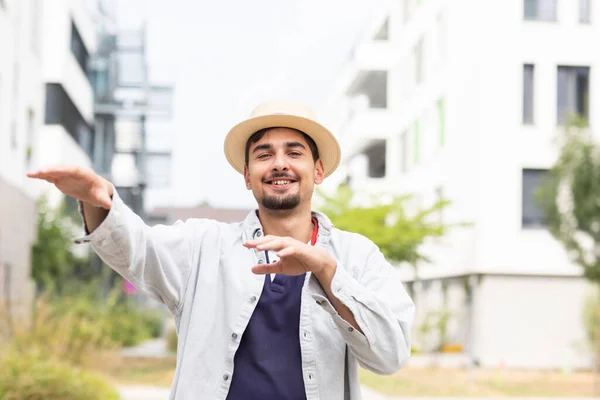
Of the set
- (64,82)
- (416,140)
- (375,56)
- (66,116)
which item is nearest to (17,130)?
(64,82)

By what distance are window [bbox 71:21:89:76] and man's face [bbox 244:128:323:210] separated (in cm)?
2708

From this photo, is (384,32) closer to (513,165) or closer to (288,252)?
(513,165)

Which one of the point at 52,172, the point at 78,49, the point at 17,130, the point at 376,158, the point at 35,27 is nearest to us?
the point at 52,172

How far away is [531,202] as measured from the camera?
23703 mm

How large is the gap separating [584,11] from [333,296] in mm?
23234

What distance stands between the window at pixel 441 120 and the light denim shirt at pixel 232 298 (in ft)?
76.7

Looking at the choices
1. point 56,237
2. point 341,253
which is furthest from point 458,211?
point 341,253

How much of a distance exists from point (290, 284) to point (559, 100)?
21991 millimetres

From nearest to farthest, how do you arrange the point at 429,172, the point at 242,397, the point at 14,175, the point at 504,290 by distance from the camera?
the point at 242,397
the point at 14,175
the point at 504,290
the point at 429,172

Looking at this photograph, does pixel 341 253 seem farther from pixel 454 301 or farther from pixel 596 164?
pixel 454 301

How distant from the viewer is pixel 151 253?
2.95m

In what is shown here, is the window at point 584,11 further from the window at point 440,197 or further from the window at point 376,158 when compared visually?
the window at point 376,158

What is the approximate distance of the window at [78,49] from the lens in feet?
98.9

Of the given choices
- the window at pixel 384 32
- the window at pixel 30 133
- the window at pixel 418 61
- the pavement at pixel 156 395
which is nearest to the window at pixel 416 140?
the window at pixel 418 61
